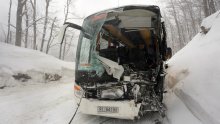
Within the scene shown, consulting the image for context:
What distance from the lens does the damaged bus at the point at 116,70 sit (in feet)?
14.8

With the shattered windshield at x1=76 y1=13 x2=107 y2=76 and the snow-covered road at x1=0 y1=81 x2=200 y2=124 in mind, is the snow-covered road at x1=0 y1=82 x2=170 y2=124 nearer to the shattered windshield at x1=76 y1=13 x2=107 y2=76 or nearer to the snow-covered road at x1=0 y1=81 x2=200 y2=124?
the snow-covered road at x1=0 y1=81 x2=200 y2=124

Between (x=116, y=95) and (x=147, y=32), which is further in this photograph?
(x=147, y=32)

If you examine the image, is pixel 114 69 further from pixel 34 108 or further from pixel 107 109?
pixel 34 108

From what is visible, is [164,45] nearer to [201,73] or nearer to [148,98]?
[201,73]

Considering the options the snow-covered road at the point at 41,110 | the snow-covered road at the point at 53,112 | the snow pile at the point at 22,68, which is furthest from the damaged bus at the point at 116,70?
the snow pile at the point at 22,68

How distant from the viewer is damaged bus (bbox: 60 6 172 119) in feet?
14.8

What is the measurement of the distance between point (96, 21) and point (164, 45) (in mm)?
2112

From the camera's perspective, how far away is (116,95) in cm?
462

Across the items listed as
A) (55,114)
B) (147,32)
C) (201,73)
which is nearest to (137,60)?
(147,32)

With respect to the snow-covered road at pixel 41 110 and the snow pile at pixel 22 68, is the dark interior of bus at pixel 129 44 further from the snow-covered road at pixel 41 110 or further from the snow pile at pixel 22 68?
the snow pile at pixel 22 68

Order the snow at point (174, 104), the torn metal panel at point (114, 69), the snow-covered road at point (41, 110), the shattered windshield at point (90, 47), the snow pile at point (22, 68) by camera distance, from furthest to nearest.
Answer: the snow pile at point (22, 68) < the shattered windshield at point (90, 47) < the snow-covered road at point (41, 110) < the torn metal panel at point (114, 69) < the snow at point (174, 104)

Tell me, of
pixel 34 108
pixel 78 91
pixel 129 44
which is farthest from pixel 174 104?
pixel 34 108

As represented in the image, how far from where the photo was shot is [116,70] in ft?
15.4

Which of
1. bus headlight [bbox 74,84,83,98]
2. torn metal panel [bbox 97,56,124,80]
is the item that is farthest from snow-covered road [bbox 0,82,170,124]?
torn metal panel [bbox 97,56,124,80]
